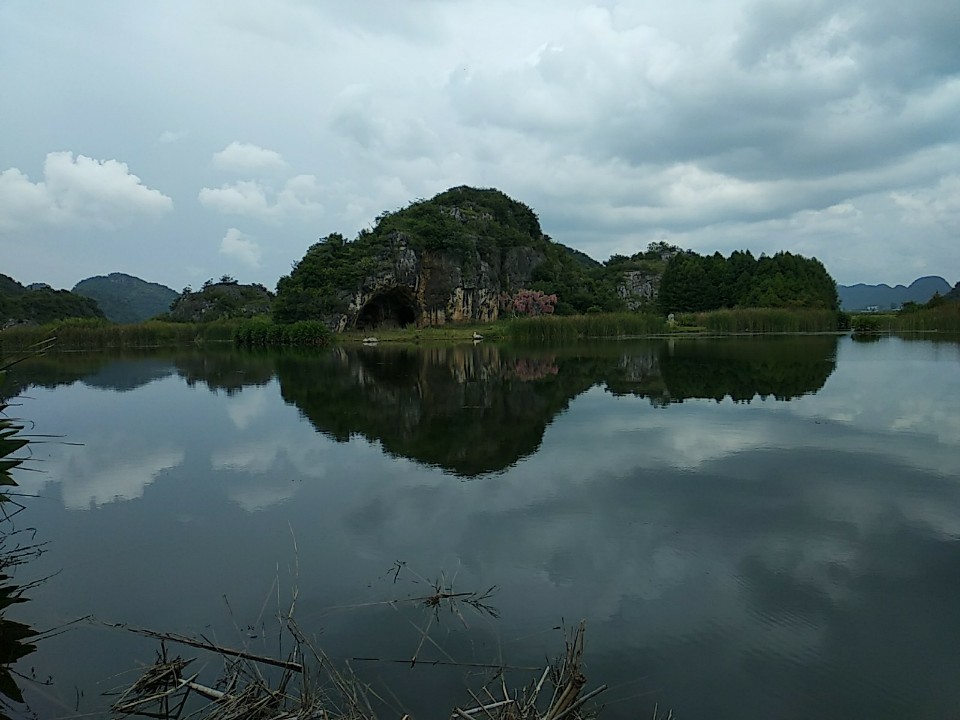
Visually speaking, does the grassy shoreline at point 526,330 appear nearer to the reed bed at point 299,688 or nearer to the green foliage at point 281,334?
the green foliage at point 281,334

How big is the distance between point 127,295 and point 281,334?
377 ft

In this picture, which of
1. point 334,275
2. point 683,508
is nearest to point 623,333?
point 334,275

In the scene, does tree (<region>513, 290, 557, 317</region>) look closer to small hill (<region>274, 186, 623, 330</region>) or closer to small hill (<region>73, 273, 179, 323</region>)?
small hill (<region>274, 186, 623, 330</region>)

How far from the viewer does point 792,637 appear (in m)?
4.30

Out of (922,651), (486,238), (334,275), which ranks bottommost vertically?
(922,651)

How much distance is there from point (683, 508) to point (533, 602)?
269 cm

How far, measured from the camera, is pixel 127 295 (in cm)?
14138

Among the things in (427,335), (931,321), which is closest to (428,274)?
(427,335)

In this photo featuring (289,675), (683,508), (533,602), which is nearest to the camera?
(289,675)

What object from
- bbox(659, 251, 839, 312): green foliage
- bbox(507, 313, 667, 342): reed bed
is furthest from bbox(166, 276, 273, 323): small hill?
bbox(659, 251, 839, 312): green foliage

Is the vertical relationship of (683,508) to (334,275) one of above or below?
below

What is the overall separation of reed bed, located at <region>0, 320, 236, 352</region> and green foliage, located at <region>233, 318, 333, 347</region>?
3.92 m

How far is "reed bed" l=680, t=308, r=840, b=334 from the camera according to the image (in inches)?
1705

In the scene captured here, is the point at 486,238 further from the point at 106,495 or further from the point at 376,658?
the point at 376,658
